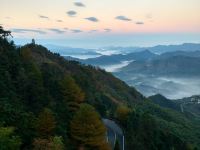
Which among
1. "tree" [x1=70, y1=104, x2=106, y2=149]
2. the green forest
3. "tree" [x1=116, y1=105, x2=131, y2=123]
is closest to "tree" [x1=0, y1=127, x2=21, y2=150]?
the green forest

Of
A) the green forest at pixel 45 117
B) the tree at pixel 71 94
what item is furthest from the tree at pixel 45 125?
the tree at pixel 71 94

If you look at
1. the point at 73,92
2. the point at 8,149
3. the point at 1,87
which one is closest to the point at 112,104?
the point at 73,92

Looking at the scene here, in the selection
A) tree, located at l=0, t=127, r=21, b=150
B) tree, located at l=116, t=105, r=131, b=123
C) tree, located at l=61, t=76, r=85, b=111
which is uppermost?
tree, located at l=61, t=76, r=85, b=111

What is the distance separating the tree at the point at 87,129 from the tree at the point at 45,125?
13.6 feet

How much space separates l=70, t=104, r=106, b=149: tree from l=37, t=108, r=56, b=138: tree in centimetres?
413

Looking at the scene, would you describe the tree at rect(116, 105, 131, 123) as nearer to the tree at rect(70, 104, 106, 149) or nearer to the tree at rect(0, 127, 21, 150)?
the tree at rect(70, 104, 106, 149)

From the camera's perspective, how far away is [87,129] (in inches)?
1527

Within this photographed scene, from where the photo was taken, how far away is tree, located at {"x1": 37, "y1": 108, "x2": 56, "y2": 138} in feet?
113

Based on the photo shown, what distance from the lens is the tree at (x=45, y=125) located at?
34562mm

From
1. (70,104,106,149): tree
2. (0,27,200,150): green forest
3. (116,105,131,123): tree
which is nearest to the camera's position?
(0,27,200,150): green forest

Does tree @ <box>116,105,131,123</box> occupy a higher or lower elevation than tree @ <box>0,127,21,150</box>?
lower

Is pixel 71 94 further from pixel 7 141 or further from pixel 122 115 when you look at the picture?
pixel 7 141

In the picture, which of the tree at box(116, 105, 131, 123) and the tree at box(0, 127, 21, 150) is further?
the tree at box(116, 105, 131, 123)

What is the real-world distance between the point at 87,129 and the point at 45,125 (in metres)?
5.59
